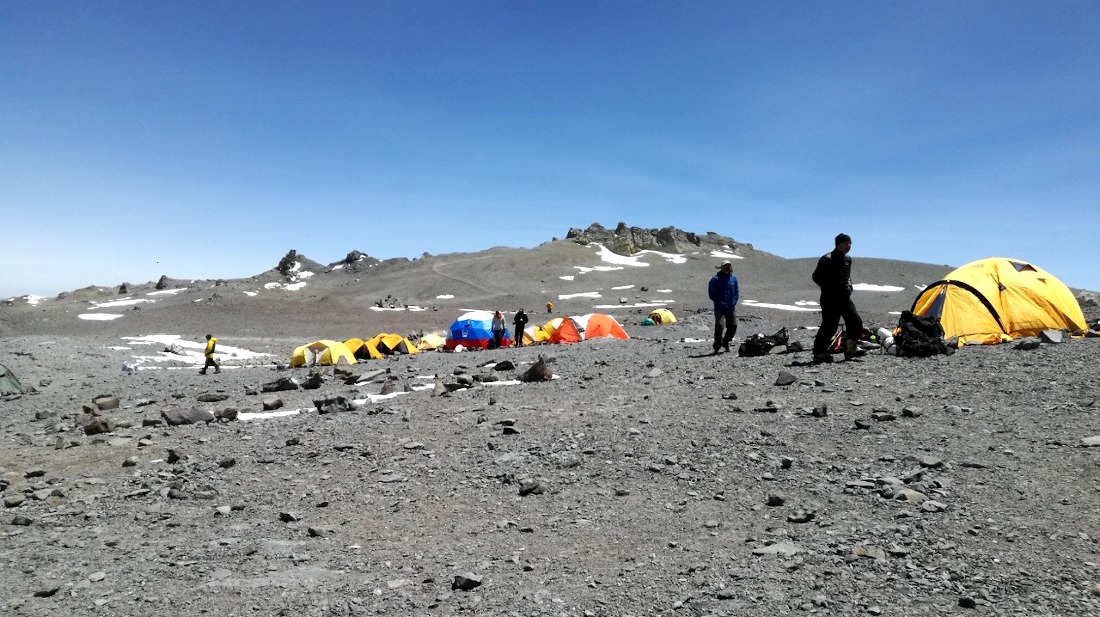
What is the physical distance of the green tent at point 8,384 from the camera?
59.0ft

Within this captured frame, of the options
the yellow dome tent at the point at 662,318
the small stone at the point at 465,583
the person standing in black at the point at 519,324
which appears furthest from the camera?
the yellow dome tent at the point at 662,318

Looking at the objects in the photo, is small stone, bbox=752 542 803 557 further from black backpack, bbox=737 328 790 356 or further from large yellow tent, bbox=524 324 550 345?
large yellow tent, bbox=524 324 550 345

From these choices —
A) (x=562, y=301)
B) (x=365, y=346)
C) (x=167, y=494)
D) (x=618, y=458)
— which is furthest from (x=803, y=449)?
(x=562, y=301)

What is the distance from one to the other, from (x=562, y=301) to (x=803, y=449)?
56980 millimetres

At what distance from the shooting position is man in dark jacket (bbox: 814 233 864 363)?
41.2ft

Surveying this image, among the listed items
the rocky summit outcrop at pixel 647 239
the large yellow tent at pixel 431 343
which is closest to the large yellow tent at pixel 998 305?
the large yellow tent at pixel 431 343

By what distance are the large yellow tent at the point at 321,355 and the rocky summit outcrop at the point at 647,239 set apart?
8369cm

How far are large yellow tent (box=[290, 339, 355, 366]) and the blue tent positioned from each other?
525 centimetres

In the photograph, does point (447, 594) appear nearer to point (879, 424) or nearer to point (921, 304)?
point (879, 424)

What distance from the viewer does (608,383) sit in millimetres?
12625

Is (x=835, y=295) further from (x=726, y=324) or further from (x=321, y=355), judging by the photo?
(x=321, y=355)

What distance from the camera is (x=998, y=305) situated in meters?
14.9

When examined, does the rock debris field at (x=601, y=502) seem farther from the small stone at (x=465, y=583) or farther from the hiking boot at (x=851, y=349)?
the hiking boot at (x=851, y=349)

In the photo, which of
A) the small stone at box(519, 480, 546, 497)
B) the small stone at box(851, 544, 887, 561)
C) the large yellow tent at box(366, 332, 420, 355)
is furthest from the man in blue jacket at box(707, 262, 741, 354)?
the large yellow tent at box(366, 332, 420, 355)
